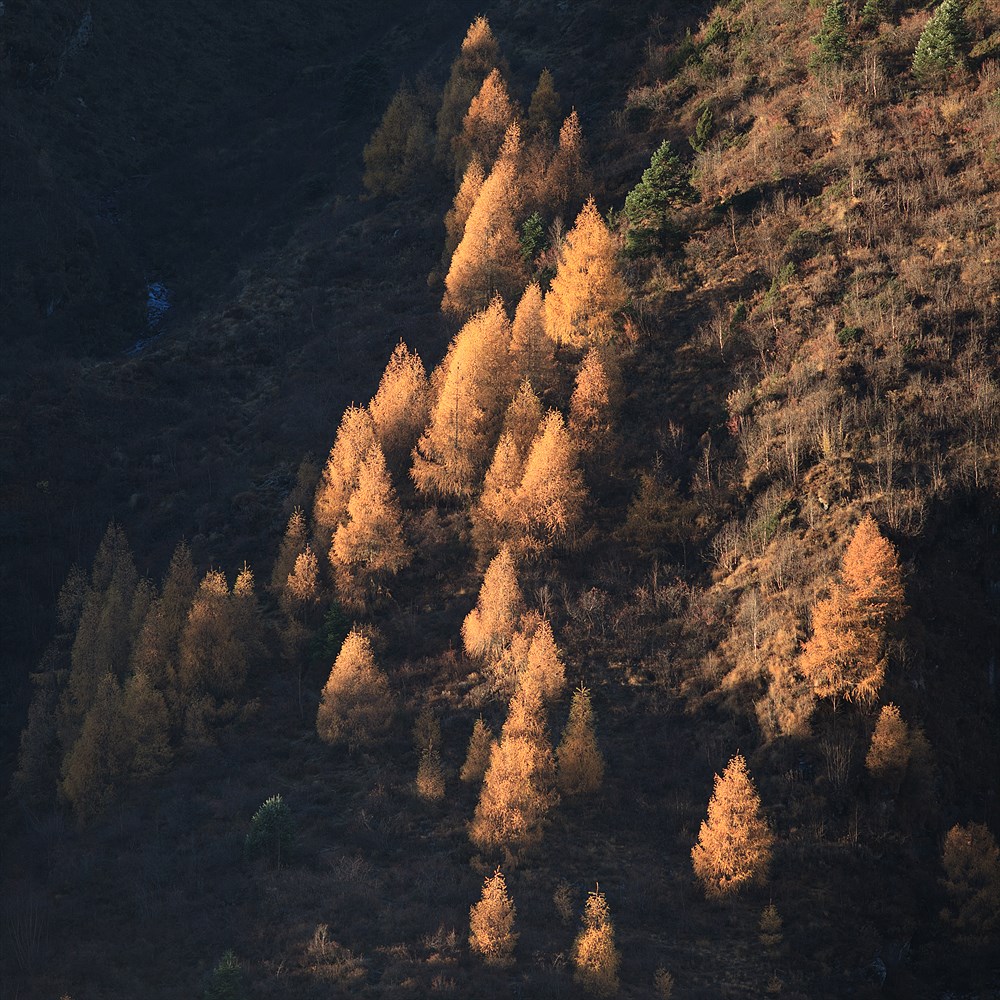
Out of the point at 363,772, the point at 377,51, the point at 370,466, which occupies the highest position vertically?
the point at 377,51

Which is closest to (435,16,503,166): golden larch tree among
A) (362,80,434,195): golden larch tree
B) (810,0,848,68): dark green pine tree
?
(362,80,434,195): golden larch tree

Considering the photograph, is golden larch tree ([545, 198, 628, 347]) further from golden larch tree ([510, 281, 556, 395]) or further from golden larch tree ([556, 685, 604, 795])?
golden larch tree ([556, 685, 604, 795])

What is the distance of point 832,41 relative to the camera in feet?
237

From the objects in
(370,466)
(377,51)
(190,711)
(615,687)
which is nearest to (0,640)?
(190,711)

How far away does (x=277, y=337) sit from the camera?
85.3m

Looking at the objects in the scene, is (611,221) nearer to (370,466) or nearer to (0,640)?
(370,466)

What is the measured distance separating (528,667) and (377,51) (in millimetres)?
103199

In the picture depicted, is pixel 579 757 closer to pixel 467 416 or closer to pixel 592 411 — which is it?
pixel 592 411

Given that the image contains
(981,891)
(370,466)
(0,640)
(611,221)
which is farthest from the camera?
(611,221)

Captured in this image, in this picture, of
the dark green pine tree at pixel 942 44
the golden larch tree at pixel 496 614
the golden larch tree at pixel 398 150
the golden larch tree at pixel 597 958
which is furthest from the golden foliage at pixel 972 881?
the golden larch tree at pixel 398 150

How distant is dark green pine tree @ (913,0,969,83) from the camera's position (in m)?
64.4

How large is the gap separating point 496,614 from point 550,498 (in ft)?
23.1

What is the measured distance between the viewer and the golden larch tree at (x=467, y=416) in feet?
195

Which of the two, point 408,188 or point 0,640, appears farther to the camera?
point 408,188
